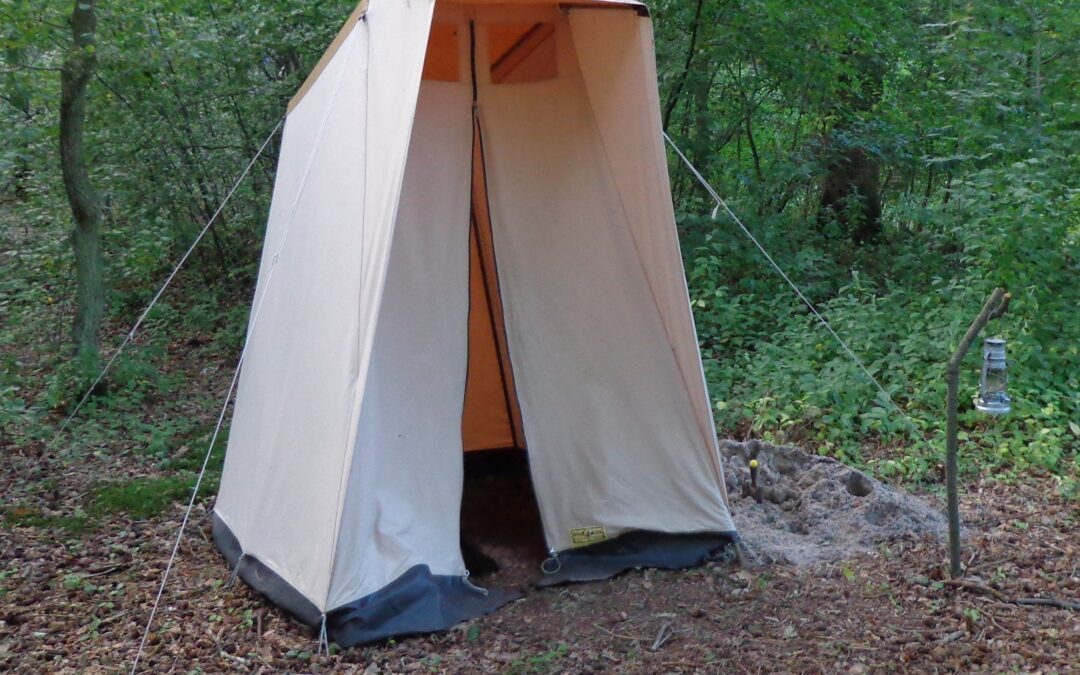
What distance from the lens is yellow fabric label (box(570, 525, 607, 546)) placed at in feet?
Answer: 11.9

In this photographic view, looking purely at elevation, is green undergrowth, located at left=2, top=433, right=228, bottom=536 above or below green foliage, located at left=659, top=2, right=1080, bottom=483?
below

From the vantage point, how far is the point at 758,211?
778cm

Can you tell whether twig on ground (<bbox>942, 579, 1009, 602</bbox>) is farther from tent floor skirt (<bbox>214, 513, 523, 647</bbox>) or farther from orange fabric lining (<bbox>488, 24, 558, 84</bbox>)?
orange fabric lining (<bbox>488, 24, 558, 84</bbox>)

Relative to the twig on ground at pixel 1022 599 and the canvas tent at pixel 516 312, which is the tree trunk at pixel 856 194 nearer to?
the canvas tent at pixel 516 312

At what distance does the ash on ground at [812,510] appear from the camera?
375 centimetres

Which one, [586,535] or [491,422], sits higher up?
[491,422]

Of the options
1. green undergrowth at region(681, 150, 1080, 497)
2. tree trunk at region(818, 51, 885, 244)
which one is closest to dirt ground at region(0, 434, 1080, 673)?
green undergrowth at region(681, 150, 1080, 497)

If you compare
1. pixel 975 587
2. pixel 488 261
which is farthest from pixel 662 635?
pixel 488 261

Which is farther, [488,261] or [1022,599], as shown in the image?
[488,261]

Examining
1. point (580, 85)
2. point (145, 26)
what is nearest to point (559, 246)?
point (580, 85)

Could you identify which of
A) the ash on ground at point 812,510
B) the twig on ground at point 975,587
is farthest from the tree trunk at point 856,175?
the twig on ground at point 975,587

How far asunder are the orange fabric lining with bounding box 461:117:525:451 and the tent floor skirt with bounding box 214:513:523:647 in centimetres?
130

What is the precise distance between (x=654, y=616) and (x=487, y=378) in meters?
1.96

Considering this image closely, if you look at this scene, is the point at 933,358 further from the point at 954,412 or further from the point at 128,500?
the point at 128,500
